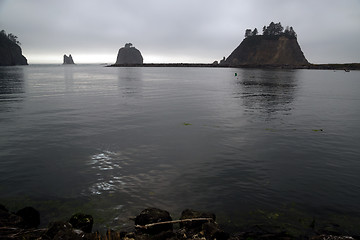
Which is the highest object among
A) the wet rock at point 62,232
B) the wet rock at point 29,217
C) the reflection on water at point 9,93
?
the reflection on water at point 9,93

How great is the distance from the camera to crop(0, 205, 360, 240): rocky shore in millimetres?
7496

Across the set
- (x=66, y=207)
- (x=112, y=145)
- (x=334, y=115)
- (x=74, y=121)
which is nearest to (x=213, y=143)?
(x=112, y=145)

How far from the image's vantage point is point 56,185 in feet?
38.7

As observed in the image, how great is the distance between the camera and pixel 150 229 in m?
8.34

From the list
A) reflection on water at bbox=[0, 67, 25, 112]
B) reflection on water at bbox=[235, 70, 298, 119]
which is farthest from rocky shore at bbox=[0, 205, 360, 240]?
reflection on water at bbox=[0, 67, 25, 112]

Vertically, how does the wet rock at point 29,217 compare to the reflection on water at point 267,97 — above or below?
below

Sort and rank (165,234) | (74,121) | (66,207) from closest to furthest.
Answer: (165,234) → (66,207) → (74,121)

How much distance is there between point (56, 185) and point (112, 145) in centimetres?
605

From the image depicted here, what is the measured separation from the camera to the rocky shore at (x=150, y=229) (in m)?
7.50

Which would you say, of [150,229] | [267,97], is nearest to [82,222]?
[150,229]

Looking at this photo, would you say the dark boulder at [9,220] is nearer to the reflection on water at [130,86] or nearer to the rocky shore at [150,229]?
the rocky shore at [150,229]

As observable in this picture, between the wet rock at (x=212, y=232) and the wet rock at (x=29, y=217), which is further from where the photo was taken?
the wet rock at (x=29, y=217)

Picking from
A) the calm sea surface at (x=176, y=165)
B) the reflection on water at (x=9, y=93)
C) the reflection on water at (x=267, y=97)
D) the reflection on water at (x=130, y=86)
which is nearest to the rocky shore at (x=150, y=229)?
the calm sea surface at (x=176, y=165)

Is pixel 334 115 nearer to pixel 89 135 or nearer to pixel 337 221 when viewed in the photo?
pixel 337 221
